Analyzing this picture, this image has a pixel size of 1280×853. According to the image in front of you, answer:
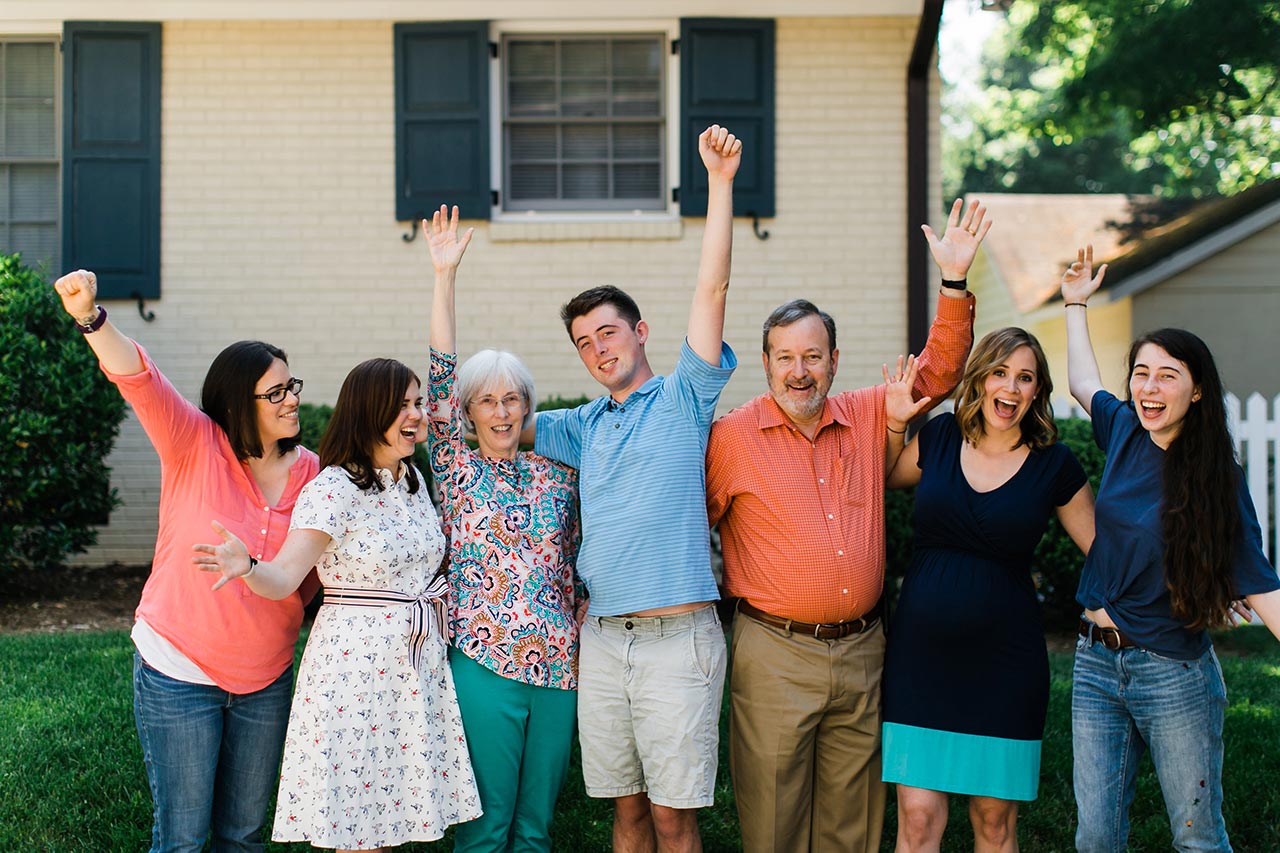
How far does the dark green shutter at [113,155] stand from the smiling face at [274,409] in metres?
5.17

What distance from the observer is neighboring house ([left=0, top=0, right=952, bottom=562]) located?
7871 millimetres

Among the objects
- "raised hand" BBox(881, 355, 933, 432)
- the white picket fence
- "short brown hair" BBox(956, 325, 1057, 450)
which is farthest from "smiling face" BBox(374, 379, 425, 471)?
the white picket fence

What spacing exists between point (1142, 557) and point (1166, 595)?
12cm

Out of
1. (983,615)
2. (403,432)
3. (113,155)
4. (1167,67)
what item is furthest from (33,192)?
(1167,67)

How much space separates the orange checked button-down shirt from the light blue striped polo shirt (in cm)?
13

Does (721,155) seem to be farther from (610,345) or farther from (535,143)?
(535,143)

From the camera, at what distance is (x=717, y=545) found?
6848 mm

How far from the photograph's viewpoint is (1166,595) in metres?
3.16

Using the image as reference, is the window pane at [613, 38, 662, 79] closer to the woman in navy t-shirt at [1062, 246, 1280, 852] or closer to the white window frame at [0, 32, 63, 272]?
the white window frame at [0, 32, 63, 272]

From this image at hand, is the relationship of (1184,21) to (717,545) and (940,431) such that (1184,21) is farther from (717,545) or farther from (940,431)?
(940,431)

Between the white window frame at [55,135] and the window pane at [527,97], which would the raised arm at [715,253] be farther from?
the white window frame at [55,135]

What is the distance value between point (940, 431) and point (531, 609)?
135cm

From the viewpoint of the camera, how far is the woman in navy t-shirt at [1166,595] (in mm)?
3107

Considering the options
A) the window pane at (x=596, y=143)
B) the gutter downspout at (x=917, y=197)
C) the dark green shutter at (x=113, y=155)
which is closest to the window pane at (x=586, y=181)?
the window pane at (x=596, y=143)
